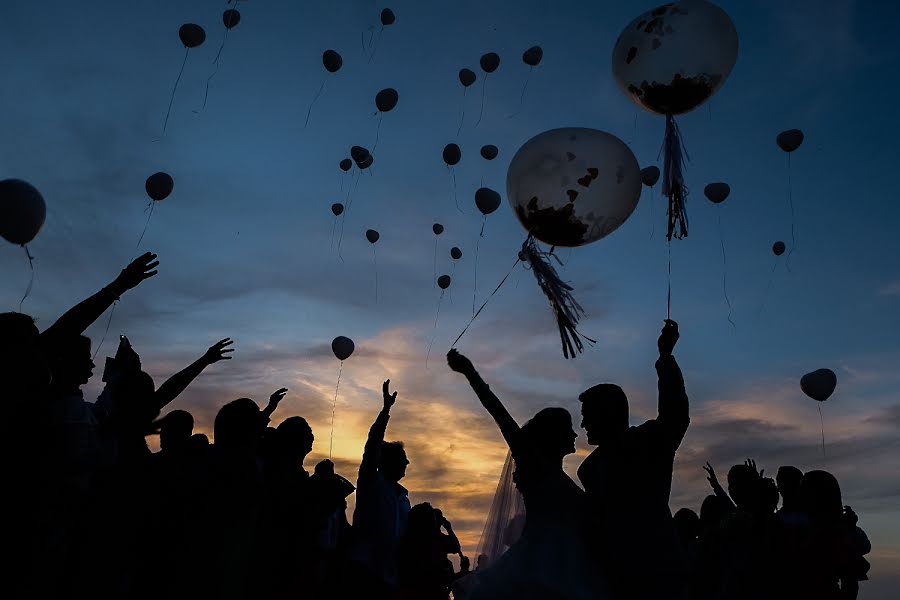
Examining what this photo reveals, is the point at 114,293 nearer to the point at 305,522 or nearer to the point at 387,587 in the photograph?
the point at 305,522

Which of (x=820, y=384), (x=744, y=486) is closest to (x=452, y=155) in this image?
(x=820, y=384)

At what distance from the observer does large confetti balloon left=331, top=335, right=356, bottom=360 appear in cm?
928

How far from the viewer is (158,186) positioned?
693 cm

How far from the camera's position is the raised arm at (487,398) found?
281cm

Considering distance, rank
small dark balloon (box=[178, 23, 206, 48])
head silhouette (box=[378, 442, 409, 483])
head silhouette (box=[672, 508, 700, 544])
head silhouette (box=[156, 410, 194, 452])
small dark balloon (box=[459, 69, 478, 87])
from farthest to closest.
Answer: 1. small dark balloon (box=[459, 69, 478, 87])
2. small dark balloon (box=[178, 23, 206, 48])
3. head silhouette (box=[672, 508, 700, 544])
4. head silhouette (box=[378, 442, 409, 483])
5. head silhouette (box=[156, 410, 194, 452])

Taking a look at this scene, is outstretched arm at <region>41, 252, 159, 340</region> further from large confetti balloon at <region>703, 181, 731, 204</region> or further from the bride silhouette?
large confetti balloon at <region>703, 181, 731, 204</region>

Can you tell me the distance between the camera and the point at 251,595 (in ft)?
11.0

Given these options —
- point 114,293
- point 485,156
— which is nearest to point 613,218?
point 114,293

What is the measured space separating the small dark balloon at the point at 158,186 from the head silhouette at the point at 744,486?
232 inches

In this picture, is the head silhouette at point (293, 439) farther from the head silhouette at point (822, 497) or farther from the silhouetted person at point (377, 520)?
the head silhouette at point (822, 497)

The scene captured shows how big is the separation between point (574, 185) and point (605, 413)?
1.81 m

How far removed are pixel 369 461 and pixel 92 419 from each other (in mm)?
2467

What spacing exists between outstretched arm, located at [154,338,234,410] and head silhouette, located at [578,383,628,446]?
1969 millimetres

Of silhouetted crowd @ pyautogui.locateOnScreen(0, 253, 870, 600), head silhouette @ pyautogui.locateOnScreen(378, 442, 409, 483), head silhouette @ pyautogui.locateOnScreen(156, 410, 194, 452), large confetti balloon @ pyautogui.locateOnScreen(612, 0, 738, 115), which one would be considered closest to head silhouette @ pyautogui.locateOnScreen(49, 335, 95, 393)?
silhouetted crowd @ pyautogui.locateOnScreen(0, 253, 870, 600)
